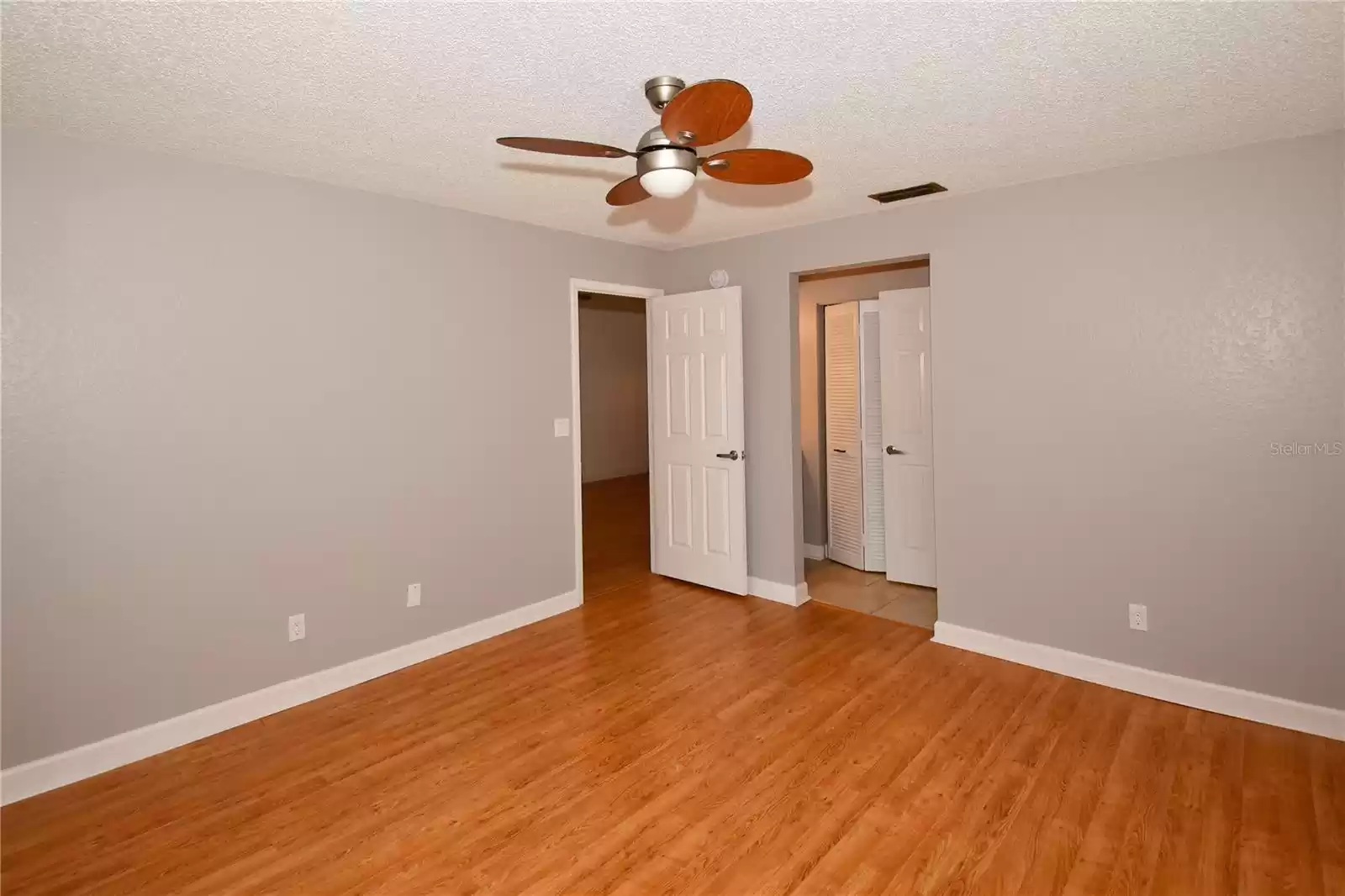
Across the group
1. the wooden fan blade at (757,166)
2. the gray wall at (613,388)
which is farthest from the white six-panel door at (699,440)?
the gray wall at (613,388)

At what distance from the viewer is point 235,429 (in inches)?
125

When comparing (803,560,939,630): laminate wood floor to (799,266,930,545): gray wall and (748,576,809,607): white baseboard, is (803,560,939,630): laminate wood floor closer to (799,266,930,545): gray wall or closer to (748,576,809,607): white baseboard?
(748,576,809,607): white baseboard

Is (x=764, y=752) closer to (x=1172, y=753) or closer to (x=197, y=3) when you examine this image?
(x=1172, y=753)

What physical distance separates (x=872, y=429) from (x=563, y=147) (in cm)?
364

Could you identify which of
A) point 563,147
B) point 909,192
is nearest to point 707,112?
point 563,147

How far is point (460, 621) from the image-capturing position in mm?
4094

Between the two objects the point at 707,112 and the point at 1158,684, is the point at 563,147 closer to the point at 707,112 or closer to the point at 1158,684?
the point at 707,112

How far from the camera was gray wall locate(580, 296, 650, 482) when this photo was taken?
9.98 m

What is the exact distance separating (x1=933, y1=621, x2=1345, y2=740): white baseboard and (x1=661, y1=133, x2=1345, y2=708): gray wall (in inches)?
1.7

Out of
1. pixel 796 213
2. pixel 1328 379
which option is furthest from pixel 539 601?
pixel 1328 379

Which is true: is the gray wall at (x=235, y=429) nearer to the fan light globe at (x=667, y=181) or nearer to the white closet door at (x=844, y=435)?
the fan light globe at (x=667, y=181)

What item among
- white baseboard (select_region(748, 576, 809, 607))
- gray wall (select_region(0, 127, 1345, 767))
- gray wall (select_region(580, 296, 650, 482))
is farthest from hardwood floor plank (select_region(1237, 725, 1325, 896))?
gray wall (select_region(580, 296, 650, 482))

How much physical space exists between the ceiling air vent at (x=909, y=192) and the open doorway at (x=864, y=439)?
0.68 m

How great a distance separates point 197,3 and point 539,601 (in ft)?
11.2
